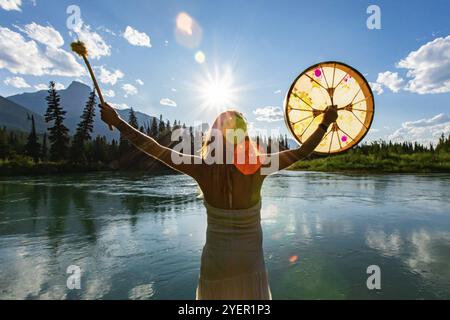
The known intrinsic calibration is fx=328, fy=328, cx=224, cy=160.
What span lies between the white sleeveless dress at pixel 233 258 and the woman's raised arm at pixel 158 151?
0.27 metres

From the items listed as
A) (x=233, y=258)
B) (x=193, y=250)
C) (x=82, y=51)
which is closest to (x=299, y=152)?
(x=233, y=258)

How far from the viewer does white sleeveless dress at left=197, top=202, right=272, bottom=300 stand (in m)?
1.88

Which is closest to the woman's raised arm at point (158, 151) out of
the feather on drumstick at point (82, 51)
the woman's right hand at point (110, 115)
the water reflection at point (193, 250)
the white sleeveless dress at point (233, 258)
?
the woman's right hand at point (110, 115)

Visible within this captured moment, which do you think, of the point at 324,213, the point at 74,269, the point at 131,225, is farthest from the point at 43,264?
the point at 324,213

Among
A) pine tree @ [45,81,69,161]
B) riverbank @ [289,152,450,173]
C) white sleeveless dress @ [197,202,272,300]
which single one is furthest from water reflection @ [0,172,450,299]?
pine tree @ [45,81,69,161]

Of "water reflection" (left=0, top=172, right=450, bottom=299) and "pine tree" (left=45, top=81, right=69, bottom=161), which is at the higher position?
"pine tree" (left=45, top=81, right=69, bottom=161)

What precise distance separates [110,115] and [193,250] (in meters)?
6.56

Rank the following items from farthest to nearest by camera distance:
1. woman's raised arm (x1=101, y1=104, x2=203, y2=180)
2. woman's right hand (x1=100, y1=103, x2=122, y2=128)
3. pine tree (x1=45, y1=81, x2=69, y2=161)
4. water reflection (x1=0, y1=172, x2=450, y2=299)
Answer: pine tree (x1=45, y1=81, x2=69, y2=161) → water reflection (x1=0, y1=172, x2=450, y2=299) → woman's right hand (x1=100, y1=103, x2=122, y2=128) → woman's raised arm (x1=101, y1=104, x2=203, y2=180)

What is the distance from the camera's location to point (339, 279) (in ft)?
20.5

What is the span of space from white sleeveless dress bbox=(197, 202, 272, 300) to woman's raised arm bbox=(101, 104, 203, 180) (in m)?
0.27

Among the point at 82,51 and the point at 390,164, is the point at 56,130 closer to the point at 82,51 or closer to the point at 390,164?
the point at 390,164

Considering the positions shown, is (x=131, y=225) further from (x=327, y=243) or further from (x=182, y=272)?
(x=327, y=243)

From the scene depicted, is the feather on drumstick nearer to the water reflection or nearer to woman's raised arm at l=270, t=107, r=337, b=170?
woman's raised arm at l=270, t=107, r=337, b=170
